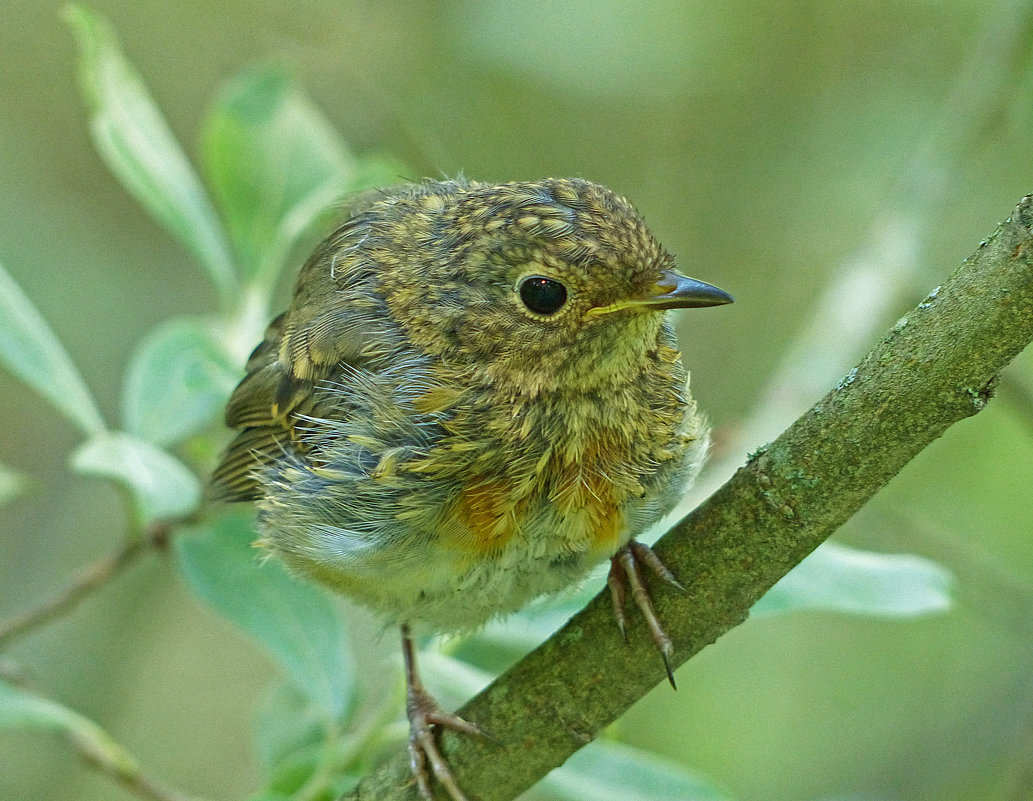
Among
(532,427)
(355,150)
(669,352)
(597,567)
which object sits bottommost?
(597,567)

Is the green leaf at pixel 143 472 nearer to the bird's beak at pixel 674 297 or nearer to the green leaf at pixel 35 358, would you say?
the green leaf at pixel 35 358

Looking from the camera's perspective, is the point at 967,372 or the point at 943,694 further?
the point at 943,694

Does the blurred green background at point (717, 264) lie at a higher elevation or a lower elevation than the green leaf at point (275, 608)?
higher

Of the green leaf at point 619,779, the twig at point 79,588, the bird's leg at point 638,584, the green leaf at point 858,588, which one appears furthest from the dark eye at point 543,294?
the twig at point 79,588

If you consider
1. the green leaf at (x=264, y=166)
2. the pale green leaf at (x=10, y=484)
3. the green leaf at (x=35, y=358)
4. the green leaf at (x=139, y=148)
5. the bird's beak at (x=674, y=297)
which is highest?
the green leaf at (x=264, y=166)

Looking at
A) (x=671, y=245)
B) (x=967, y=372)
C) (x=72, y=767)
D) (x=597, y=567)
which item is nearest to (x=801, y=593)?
(x=597, y=567)

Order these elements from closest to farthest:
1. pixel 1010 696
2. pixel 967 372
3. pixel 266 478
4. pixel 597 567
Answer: pixel 967 372
pixel 597 567
pixel 266 478
pixel 1010 696

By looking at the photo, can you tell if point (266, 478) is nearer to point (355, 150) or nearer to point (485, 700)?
point (485, 700)
